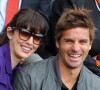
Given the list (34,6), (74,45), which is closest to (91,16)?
(34,6)

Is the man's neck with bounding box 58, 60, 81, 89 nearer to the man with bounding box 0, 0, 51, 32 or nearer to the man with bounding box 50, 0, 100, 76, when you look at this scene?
the man with bounding box 50, 0, 100, 76

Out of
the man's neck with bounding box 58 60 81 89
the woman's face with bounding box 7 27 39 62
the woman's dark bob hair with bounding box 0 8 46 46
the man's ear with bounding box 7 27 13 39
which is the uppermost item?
the woman's dark bob hair with bounding box 0 8 46 46

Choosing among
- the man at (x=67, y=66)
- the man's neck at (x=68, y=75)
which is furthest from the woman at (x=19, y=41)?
the man's neck at (x=68, y=75)

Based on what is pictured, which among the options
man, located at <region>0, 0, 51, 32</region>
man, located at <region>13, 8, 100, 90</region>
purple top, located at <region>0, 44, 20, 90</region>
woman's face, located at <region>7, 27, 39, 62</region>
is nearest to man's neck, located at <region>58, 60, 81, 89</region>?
man, located at <region>13, 8, 100, 90</region>

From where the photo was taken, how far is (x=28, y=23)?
9.02ft

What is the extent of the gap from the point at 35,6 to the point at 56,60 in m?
1.03

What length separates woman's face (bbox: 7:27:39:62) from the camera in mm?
2738

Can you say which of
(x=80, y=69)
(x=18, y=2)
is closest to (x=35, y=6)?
(x=18, y=2)

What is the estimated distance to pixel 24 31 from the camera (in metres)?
2.71

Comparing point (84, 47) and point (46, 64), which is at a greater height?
point (84, 47)

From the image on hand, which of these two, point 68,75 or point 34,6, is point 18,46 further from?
point 34,6

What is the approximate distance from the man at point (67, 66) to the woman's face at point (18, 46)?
0.48 ft

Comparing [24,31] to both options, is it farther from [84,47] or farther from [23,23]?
[84,47]

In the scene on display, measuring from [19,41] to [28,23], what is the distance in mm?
172
